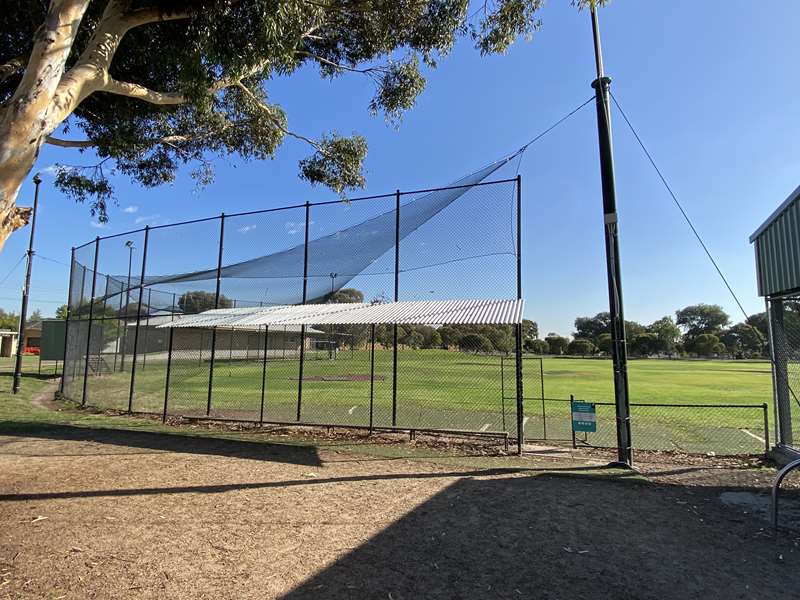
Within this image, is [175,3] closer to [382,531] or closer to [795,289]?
[382,531]

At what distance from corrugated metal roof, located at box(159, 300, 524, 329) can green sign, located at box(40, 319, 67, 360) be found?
49.9 ft

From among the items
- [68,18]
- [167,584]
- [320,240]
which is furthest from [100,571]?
[320,240]

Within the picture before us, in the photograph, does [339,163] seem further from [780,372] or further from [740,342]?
[740,342]

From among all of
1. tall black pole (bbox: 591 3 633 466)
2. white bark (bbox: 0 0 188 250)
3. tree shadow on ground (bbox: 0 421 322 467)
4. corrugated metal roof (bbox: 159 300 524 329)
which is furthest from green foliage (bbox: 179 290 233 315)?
tall black pole (bbox: 591 3 633 466)

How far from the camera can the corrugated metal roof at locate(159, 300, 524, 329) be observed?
25.0 feet

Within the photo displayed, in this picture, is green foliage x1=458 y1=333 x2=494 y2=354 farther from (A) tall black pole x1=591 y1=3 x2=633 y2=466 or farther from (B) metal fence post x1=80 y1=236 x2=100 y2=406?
(B) metal fence post x1=80 y1=236 x2=100 y2=406

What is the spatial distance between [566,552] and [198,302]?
11059mm

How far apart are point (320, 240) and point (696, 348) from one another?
119045mm

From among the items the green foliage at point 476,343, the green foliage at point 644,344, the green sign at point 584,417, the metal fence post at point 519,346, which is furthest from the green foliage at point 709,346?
the metal fence post at point 519,346

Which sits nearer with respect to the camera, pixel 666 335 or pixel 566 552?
pixel 566 552

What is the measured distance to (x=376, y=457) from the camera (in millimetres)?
7746

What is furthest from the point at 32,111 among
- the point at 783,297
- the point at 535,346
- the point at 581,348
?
the point at 581,348

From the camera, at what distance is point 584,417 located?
7.91 m

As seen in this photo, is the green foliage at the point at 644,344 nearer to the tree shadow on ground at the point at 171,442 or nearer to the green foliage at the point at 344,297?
the green foliage at the point at 344,297
